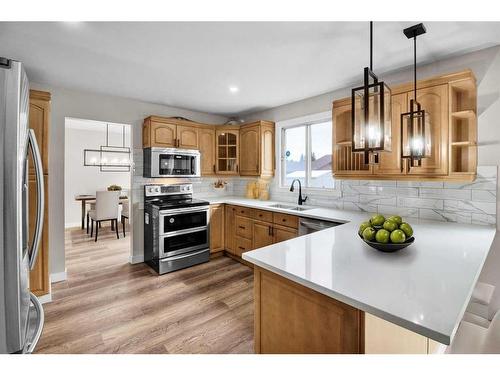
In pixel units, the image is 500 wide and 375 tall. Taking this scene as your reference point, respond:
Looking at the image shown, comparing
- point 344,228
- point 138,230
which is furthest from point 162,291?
point 344,228

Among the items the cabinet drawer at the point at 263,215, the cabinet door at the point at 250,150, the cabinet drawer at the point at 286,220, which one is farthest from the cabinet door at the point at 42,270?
the cabinet door at the point at 250,150

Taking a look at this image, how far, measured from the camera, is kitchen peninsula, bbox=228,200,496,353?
89cm

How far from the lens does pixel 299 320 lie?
1248mm

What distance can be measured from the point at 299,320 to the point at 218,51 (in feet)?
6.94

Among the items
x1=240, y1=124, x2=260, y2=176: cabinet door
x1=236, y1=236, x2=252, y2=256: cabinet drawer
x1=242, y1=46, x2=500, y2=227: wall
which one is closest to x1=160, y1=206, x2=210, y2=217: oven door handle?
x1=236, y1=236, x2=252, y2=256: cabinet drawer

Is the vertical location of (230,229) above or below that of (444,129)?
below

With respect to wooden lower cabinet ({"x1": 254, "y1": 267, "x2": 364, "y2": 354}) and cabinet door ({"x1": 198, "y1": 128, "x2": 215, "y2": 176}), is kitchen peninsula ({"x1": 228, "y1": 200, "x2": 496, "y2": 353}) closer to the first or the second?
wooden lower cabinet ({"x1": 254, "y1": 267, "x2": 364, "y2": 354})

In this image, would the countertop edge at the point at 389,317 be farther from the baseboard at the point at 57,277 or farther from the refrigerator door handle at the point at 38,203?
the baseboard at the point at 57,277

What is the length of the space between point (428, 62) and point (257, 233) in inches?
103

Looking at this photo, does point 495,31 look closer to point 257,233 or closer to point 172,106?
point 257,233

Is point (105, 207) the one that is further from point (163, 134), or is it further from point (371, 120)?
point (371, 120)

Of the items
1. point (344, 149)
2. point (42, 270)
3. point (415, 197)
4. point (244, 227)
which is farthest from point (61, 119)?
point (415, 197)

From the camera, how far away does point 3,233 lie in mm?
966

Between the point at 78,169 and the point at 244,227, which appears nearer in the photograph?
the point at 244,227
